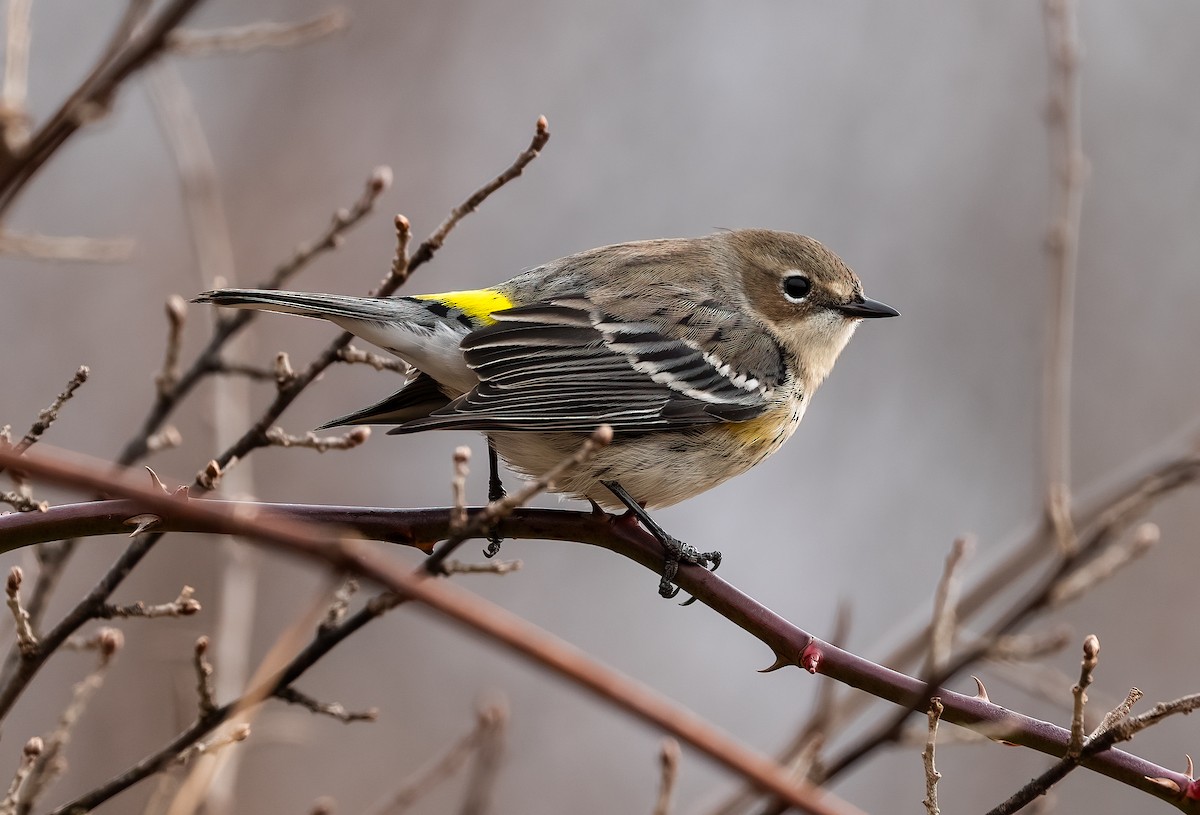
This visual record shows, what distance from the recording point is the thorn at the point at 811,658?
7.94ft

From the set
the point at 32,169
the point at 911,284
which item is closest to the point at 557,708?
the point at 911,284

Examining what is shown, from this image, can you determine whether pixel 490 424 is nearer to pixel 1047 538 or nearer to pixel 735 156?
pixel 1047 538

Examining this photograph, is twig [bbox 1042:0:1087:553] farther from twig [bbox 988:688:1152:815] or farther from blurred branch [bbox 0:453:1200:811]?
twig [bbox 988:688:1152:815]

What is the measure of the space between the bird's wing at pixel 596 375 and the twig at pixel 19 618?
4.99 feet

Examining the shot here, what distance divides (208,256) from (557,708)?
596cm

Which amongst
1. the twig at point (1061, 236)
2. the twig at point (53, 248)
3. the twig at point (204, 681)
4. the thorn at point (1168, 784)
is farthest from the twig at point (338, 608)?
the twig at point (1061, 236)

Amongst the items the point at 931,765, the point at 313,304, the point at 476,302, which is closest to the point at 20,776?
the point at 313,304

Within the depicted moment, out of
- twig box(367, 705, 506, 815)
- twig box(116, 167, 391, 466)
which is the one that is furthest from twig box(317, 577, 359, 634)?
twig box(116, 167, 391, 466)

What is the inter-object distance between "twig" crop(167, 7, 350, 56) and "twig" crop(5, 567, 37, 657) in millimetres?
1128

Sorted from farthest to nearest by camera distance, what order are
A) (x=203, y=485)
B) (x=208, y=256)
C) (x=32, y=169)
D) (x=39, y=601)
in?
(x=208, y=256) < (x=39, y=601) < (x=203, y=485) < (x=32, y=169)

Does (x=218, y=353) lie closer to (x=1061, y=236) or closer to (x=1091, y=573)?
(x=1091, y=573)

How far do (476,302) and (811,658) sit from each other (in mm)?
2255

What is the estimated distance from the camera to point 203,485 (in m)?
2.63

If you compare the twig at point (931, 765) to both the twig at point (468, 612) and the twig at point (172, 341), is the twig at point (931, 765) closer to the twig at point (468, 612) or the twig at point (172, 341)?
the twig at point (468, 612)
